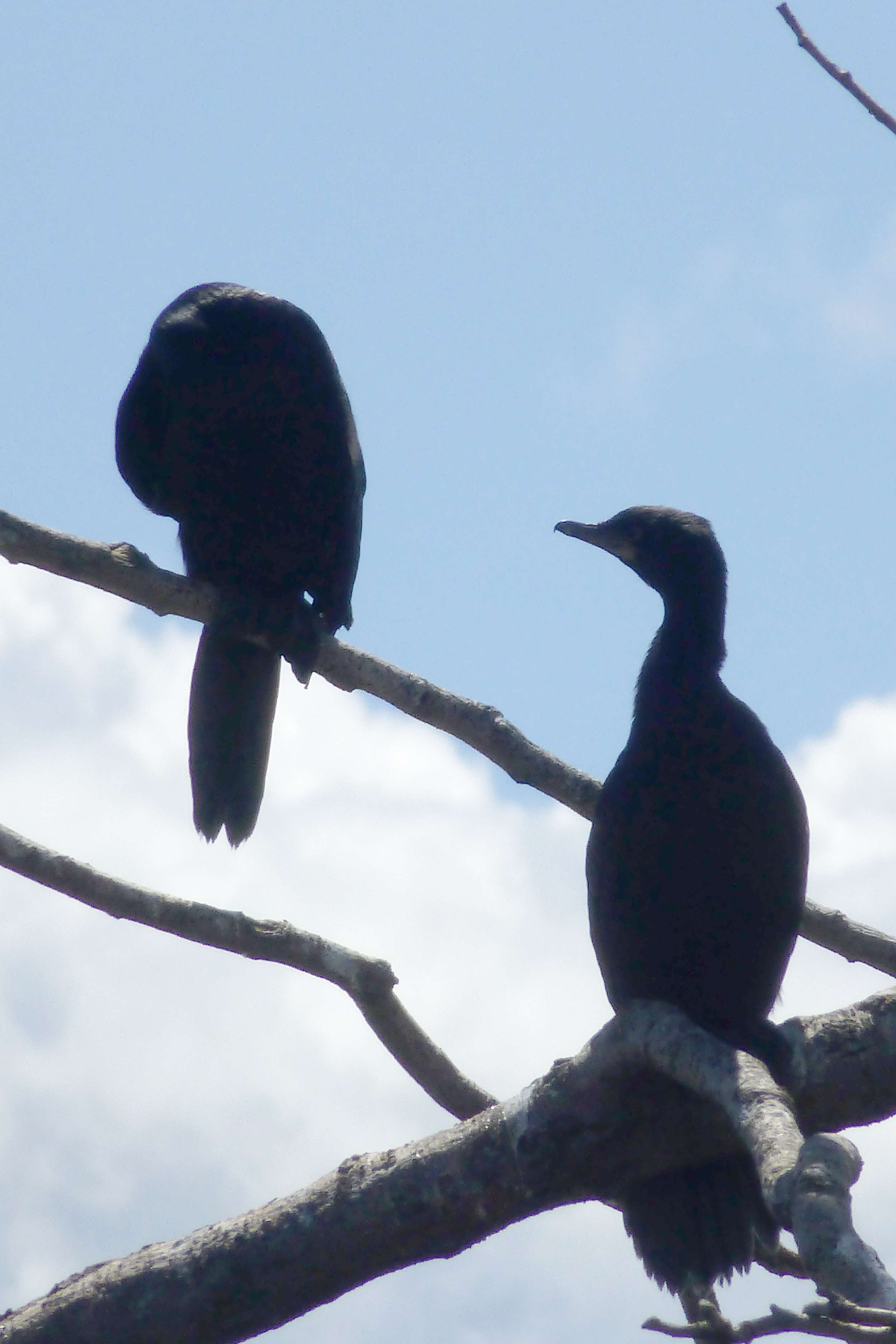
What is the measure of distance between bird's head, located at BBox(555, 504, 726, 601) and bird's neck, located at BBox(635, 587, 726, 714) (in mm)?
40

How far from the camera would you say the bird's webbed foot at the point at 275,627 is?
4.50 meters

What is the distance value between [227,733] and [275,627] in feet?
1.55

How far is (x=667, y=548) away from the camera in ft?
12.0

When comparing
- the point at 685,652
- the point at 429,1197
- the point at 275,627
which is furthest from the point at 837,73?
the point at 275,627

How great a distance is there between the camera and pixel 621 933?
307cm

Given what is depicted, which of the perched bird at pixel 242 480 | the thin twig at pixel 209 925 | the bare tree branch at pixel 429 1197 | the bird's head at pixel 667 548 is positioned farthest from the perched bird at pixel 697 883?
the perched bird at pixel 242 480

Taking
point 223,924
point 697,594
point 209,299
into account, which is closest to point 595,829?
point 697,594

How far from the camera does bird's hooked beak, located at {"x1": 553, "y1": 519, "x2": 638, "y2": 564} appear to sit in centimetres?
376

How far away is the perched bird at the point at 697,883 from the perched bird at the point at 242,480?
6.09ft

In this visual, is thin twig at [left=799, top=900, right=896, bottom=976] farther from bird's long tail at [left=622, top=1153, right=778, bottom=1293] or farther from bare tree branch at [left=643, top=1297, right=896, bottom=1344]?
bare tree branch at [left=643, top=1297, right=896, bottom=1344]

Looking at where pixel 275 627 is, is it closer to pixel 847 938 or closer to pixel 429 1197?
pixel 847 938

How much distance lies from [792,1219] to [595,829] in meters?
1.42

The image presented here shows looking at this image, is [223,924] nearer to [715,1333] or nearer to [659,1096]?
[659,1096]

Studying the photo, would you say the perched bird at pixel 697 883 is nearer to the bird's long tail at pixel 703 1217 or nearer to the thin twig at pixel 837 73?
the bird's long tail at pixel 703 1217
